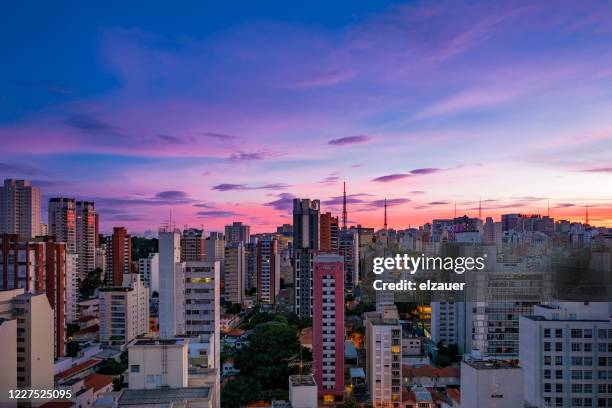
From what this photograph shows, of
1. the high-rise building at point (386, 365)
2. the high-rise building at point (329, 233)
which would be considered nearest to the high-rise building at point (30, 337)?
the high-rise building at point (386, 365)

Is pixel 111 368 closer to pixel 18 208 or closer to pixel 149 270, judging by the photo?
pixel 149 270

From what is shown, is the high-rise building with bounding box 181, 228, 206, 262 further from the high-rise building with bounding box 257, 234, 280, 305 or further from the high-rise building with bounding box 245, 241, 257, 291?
the high-rise building with bounding box 257, 234, 280, 305

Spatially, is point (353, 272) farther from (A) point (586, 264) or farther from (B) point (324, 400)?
(B) point (324, 400)

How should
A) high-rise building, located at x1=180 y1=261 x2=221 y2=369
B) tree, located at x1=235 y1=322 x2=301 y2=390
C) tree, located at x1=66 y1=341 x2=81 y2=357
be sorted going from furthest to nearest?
tree, located at x1=66 y1=341 x2=81 y2=357
tree, located at x1=235 y1=322 x2=301 y2=390
high-rise building, located at x1=180 y1=261 x2=221 y2=369

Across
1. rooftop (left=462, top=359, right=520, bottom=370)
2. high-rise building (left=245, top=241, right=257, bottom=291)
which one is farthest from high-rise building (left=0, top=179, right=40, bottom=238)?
rooftop (left=462, top=359, right=520, bottom=370)

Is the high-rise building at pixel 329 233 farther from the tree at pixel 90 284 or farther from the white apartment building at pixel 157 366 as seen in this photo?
the white apartment building at pixel 157 366

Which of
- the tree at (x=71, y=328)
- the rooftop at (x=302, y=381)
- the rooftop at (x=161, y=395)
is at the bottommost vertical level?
the tree at (x=71, y=328)

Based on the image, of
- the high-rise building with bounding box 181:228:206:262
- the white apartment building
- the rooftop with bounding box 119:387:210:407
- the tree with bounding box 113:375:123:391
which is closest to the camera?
the rooftop with bounding box 119:387:210:407

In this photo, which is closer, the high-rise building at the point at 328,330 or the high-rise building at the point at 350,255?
the high-rise building at the point at 328,330
